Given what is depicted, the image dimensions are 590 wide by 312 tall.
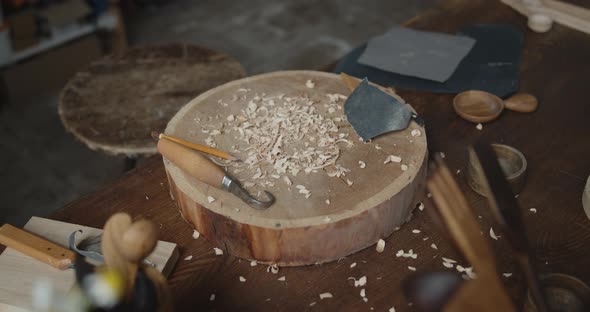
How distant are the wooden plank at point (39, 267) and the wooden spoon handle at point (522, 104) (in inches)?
40.4

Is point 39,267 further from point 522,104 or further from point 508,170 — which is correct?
point 522,104

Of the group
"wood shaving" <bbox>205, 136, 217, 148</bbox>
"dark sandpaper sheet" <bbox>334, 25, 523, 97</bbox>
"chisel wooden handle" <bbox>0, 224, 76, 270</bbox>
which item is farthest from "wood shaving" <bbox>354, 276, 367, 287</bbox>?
"dark sandpaper sheet" <bbox>334, 25, 523, 97</bbox>

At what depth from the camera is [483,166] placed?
93 centimetres

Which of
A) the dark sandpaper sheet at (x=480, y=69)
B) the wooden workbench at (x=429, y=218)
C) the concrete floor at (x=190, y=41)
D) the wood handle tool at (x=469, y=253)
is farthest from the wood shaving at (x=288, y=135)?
the concrete floor at (x=190, y=41)

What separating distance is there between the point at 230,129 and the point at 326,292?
47cm

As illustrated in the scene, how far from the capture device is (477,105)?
1544 mm

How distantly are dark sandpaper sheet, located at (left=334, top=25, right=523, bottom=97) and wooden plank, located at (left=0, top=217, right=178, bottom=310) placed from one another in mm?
892

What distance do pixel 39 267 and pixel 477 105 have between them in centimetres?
120

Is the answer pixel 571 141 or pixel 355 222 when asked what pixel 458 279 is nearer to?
pixel 355 222

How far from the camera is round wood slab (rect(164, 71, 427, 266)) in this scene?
1072 mm

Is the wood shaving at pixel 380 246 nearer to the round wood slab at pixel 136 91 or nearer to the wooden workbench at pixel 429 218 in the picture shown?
the wooden workbench at pixel 429 218

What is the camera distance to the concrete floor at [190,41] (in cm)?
272

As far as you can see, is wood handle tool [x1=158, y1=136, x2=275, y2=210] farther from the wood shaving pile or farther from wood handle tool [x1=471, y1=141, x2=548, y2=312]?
wood handle tool [x1=471, y1=141, x2=548, y2=312]

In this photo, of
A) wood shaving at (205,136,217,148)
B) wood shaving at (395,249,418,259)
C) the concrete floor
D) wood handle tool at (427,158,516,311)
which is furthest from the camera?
the concrete floor
